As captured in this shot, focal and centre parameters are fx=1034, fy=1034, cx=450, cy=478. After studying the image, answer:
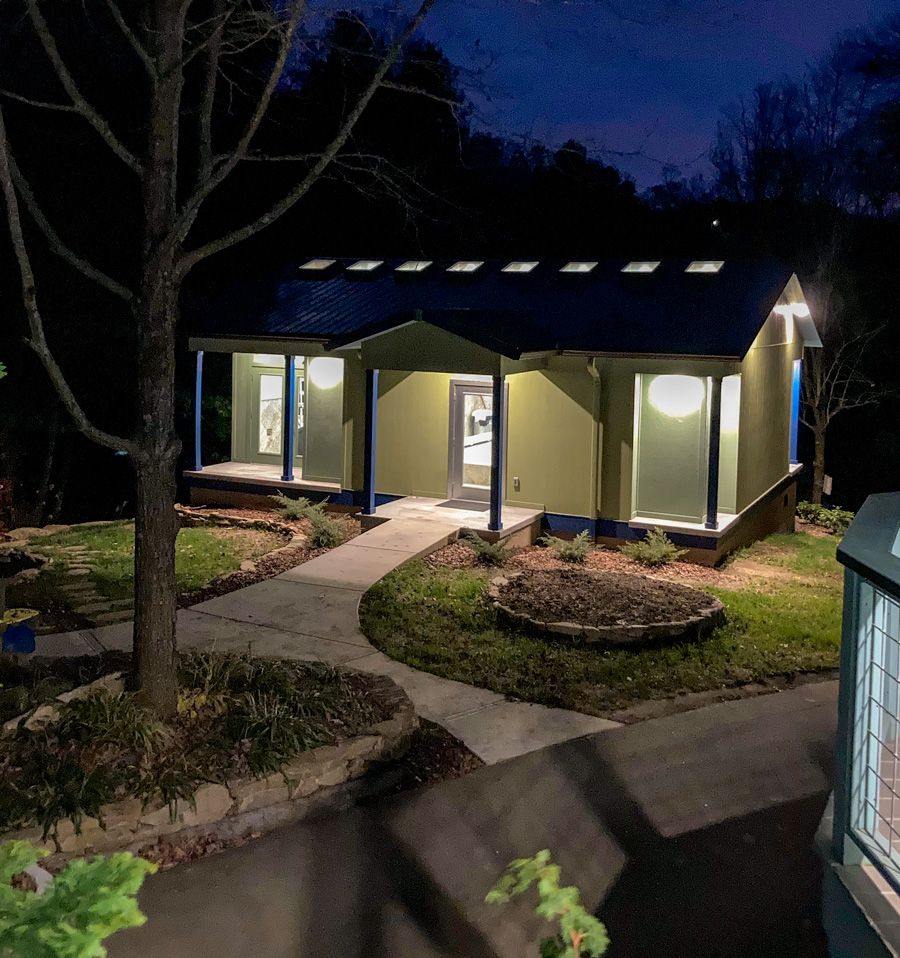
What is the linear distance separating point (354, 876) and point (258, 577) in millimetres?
6850

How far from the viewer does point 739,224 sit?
30.6 metres

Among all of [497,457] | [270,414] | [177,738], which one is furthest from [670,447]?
[177,738]

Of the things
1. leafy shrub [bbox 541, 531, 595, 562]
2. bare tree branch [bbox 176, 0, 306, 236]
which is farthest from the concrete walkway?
leafy shrub [bbox 541, 531, 595, 562]

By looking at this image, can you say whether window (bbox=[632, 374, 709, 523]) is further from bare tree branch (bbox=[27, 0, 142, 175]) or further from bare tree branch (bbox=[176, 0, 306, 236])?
bare tree branch (bbox=[27, 0, 142, 175])

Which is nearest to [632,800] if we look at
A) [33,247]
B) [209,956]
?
[209,956]

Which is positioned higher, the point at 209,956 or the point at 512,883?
the point at 512,883

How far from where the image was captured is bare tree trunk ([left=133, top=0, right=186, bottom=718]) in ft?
20.9

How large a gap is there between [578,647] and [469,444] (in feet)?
21.4

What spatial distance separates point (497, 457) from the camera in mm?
13422

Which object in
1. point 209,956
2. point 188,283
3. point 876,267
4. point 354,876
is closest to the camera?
point 209,956

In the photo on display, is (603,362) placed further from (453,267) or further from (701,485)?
(453,267)

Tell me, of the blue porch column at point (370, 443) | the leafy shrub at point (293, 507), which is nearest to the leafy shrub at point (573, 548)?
the blue porch column at point (370, 443)

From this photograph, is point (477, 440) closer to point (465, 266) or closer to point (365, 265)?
point (465, 266)

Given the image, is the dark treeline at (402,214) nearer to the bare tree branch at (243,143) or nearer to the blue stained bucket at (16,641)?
the bare tree branch at (243,143)
